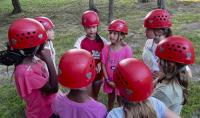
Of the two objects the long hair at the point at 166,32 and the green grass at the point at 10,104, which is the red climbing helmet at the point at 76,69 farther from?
the green grass at the point at 10,104

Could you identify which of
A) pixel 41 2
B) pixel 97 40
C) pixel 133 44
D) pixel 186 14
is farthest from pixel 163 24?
pixel 41 2

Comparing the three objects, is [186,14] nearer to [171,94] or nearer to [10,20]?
[10,20]

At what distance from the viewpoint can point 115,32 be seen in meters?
5.12

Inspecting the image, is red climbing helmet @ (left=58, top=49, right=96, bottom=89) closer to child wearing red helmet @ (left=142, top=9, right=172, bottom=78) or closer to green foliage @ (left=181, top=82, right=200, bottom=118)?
child wearing red helmet @ (left=142, top=9, right=172, bottom=78)

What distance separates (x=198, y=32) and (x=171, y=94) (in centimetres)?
833

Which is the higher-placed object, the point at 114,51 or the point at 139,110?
the point at 139,110

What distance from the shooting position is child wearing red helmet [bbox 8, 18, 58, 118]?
347 centimetres

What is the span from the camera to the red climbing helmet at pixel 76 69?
3072mm

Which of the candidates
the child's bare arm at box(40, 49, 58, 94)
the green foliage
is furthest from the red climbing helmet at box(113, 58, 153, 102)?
the green foliage

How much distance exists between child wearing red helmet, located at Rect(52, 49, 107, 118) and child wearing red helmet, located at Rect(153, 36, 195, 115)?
25.3 inches

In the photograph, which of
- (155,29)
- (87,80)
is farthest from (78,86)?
(155,29)

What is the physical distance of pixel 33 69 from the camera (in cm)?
351

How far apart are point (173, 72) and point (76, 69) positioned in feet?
3.17

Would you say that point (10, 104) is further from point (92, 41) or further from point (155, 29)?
point (155, 29)
